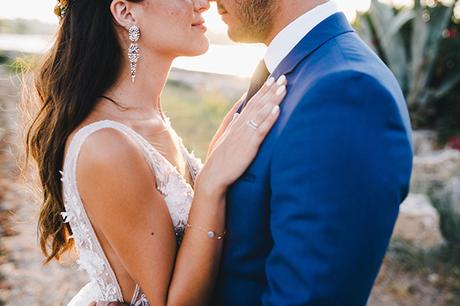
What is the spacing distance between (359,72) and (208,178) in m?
0.64

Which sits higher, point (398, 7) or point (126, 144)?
point (126, 144)

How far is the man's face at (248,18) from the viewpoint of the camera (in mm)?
1947

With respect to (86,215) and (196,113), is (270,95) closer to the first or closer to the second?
(86,215)

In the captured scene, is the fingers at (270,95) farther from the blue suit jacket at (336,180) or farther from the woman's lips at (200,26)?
the woman's lips at (200,26)

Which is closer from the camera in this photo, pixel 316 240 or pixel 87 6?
pixel 316 240

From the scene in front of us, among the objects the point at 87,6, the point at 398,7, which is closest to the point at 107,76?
the point at 87,6

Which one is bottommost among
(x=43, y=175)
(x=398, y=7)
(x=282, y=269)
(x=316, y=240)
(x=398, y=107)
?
(x=398, y=7)

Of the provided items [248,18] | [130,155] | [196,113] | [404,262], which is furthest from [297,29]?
[196,113]

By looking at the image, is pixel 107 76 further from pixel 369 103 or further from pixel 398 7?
pixel 398 7

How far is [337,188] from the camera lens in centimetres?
144

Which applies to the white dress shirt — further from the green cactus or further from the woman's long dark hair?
the green cactus

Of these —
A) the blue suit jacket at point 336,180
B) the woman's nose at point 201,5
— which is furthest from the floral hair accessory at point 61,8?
the blue suit jacket at point 336,180

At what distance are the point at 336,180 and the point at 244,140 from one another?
429 mm

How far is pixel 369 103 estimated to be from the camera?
4.83 ft
